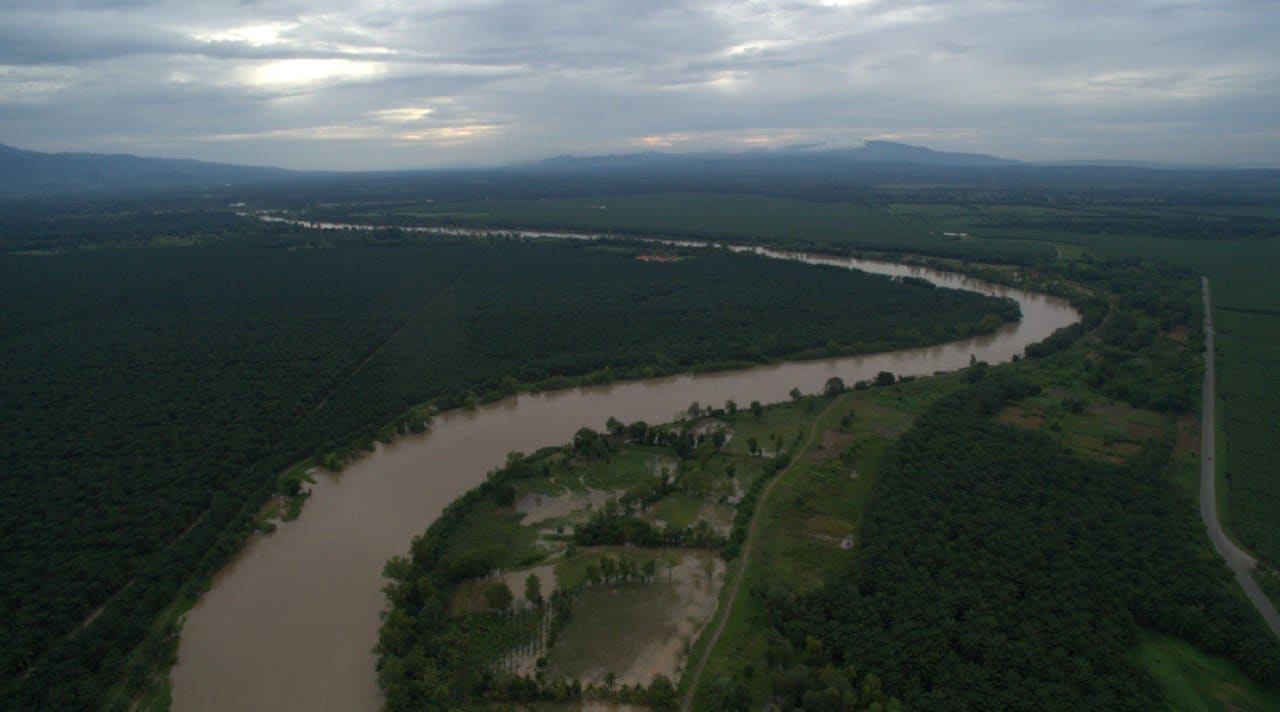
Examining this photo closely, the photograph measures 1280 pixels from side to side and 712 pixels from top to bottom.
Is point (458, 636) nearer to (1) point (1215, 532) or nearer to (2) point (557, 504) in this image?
(2) point (557, 504)

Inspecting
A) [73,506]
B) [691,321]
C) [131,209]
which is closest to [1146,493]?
[691,321]

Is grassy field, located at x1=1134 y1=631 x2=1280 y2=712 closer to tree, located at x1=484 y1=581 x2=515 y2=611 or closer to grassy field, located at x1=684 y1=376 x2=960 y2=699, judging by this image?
grassy field, located at x1=684 y1=376 x2=960 y2=699

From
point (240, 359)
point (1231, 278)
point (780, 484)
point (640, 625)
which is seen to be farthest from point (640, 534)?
point (1231, 278)

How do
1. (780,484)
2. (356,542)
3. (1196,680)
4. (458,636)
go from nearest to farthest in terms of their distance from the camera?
(1196,680)
(458,636)
(356,542)
(780,484)

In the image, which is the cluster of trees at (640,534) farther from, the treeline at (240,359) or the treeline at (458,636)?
the treeline at (240,359)

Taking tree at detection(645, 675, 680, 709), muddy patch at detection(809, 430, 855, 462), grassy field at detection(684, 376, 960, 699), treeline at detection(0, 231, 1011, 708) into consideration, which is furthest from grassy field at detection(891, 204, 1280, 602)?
tree at detection(645, 675, 680, 709)

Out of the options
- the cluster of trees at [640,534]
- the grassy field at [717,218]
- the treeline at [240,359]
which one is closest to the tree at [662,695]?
the cluster of trees at [640,534]

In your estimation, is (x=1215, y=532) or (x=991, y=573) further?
(x=1215, y=532)
